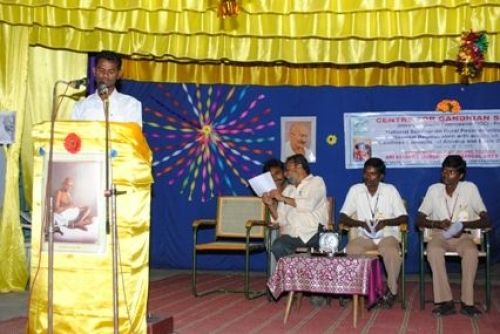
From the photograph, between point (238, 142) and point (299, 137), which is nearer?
point (299, 137)

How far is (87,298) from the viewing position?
4328mm

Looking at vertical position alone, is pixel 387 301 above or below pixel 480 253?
below

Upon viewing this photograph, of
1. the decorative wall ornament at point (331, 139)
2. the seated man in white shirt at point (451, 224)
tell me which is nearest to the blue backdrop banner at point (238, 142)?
the decorative wall ornament at point (331, 139)

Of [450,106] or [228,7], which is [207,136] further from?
[228,7]

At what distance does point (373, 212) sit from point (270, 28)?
6.26 feet

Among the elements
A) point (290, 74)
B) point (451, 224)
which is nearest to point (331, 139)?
point (290, 74)

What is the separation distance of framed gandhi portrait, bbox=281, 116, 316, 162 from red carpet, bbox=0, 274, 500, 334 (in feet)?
7.45

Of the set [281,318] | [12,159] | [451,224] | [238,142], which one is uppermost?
[238,142]

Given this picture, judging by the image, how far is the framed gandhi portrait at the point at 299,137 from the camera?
915cm

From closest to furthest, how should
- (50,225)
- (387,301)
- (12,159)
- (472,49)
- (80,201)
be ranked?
(50,225), (80,201), (472,49), (387,301), (12,159)

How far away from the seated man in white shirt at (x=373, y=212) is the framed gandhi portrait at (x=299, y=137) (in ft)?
6.67

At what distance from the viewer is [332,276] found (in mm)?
5809

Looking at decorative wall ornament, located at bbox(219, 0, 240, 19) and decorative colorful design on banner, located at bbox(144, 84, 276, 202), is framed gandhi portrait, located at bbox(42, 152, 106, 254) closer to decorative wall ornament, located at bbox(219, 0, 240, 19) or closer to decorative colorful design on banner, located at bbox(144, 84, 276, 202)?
decorative wall ornament, located at bbox(219, 0, 240, 19)

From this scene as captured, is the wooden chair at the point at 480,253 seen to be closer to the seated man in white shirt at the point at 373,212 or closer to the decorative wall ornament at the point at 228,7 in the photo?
the seated man in white shirt at the point at 373,212
